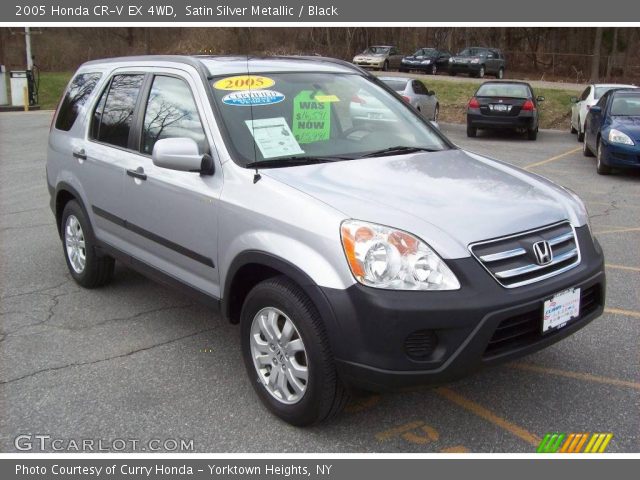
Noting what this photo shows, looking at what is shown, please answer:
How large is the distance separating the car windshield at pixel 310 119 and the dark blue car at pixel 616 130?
743 cm

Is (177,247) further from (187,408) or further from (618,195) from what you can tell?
(618,195)

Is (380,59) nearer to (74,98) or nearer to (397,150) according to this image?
(74,98)

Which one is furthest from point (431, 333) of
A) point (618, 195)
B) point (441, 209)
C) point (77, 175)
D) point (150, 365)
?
point (618, 195)

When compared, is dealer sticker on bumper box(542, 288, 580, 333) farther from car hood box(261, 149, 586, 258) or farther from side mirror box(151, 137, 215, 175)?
side mirror box(151, 137, 215, 175)

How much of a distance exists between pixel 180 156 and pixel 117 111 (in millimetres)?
1478

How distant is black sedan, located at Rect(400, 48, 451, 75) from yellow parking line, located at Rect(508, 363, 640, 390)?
108 feet

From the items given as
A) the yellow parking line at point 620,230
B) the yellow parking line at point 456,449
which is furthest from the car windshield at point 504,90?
the yellow parking line at point 456,449

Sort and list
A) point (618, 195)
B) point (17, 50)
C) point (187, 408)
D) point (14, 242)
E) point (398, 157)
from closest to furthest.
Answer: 1. point (187, 408)
2. point (398, 157)
3. point (14, 242)
4. point (618, 195)
5. point (17, 50)

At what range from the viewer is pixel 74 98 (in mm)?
5605

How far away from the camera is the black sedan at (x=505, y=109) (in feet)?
55.1

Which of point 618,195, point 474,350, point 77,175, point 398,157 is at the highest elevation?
point 398,157

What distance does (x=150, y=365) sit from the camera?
413cm

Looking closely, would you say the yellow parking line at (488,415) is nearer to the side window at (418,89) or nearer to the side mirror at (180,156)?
the side mirror at (180,156)
